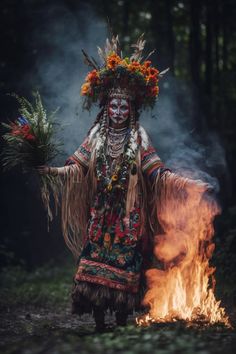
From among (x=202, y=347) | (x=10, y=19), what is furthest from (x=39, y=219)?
A: (x=202, y=347)

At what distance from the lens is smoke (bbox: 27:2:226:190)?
9.48 m

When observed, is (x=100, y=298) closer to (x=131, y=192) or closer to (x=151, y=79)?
(x=131, y=192)

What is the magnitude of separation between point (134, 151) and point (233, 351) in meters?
2.57

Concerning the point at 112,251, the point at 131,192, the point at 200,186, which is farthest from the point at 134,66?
the point at 112,251

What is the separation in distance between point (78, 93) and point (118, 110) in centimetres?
405

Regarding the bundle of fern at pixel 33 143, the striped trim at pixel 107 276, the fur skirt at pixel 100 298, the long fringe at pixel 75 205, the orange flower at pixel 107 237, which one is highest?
the bundle of fern at pixel 33 143

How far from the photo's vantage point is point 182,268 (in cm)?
630

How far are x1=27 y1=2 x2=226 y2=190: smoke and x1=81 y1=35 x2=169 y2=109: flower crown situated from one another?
2.65 metres

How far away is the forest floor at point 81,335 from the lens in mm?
4262

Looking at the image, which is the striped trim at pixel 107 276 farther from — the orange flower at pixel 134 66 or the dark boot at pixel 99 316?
the orange flower at pixel 134 66

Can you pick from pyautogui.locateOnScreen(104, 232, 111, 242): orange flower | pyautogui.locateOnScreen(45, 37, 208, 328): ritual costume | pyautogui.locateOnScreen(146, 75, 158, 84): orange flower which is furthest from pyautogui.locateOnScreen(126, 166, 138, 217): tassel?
pyautogui.locateOnScreen(146, 75, 158, 84): orange flower

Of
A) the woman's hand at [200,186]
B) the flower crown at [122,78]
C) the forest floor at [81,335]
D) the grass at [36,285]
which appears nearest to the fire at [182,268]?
the woman's hand at [200,186]

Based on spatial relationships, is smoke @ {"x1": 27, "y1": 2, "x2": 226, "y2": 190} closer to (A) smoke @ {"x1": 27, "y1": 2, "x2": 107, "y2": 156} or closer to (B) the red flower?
(A) smoke @ {"x1": 27, "y1": 2, "x2": 107, "y2": 156}

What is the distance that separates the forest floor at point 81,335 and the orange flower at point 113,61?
2.83 meters
